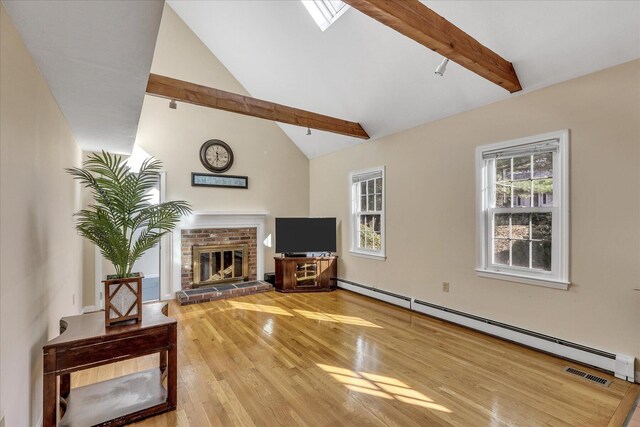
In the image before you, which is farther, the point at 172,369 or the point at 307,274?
the point at 307,274

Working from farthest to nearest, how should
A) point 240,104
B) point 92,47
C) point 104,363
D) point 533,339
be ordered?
1. point 240,104
2. point 533,339
3. point 104,363
4. point 92,47

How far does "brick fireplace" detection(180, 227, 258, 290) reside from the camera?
510 cm

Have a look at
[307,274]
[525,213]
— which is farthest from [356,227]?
[525,213]

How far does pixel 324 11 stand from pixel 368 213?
291 centimetres

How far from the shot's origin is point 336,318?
12.9 ft

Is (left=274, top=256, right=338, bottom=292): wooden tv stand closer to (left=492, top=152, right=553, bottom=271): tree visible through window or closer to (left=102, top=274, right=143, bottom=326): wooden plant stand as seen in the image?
(left=492, top=152, right=553, bottom=271): tree visible through window

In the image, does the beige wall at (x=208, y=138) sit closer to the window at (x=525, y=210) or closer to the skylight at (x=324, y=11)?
the skylight at (x=324, y=11)

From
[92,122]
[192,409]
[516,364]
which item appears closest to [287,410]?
[192,409]

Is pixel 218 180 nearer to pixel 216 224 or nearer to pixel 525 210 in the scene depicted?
pixel 216 224

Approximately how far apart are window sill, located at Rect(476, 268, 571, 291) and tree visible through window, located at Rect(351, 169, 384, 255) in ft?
5.44

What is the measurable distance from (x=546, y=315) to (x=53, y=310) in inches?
167

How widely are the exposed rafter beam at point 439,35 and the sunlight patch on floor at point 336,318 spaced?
2888 mm

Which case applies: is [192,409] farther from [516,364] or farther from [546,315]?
[546,315]

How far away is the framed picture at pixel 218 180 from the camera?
17.0 feet
